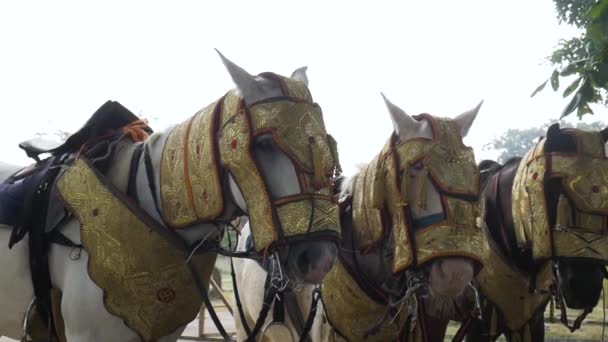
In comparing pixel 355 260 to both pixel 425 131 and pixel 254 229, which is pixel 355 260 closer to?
pixel 425 131

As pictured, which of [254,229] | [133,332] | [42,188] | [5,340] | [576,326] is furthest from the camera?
[5,340]

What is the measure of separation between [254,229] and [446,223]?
3.69 feet

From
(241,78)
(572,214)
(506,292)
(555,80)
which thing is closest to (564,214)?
(572,214)

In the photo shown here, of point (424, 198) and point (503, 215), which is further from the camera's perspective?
point (503, 215)

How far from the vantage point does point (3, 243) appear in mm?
3561

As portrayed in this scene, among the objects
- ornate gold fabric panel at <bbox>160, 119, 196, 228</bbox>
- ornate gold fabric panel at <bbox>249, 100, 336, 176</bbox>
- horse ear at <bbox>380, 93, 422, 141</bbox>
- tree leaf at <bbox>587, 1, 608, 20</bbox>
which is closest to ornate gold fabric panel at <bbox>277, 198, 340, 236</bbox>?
ornate gold fabric panel at <bbox>249, 100, 336, 176</bbox>

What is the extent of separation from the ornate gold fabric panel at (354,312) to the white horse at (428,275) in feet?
0.29

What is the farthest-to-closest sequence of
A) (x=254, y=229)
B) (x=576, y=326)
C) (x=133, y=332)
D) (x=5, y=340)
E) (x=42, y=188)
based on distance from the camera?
(x=5, y=340) < (x=576, y=326) < (x=42, y=188) < (x=133, y=332) < (x=254, y=229)

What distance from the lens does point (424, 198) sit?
12.3 ft

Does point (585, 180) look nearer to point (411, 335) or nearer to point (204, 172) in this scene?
point (411, 335)

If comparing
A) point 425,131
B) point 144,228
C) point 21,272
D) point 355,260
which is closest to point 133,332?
point 144,228

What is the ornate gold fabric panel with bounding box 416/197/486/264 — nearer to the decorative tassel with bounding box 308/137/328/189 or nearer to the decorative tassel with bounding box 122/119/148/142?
the decorative tassel with bounding box 308/137/328/189

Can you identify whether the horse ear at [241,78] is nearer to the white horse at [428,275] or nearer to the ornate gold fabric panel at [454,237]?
the white horse at [428,275]

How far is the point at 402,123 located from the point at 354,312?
1.06m
